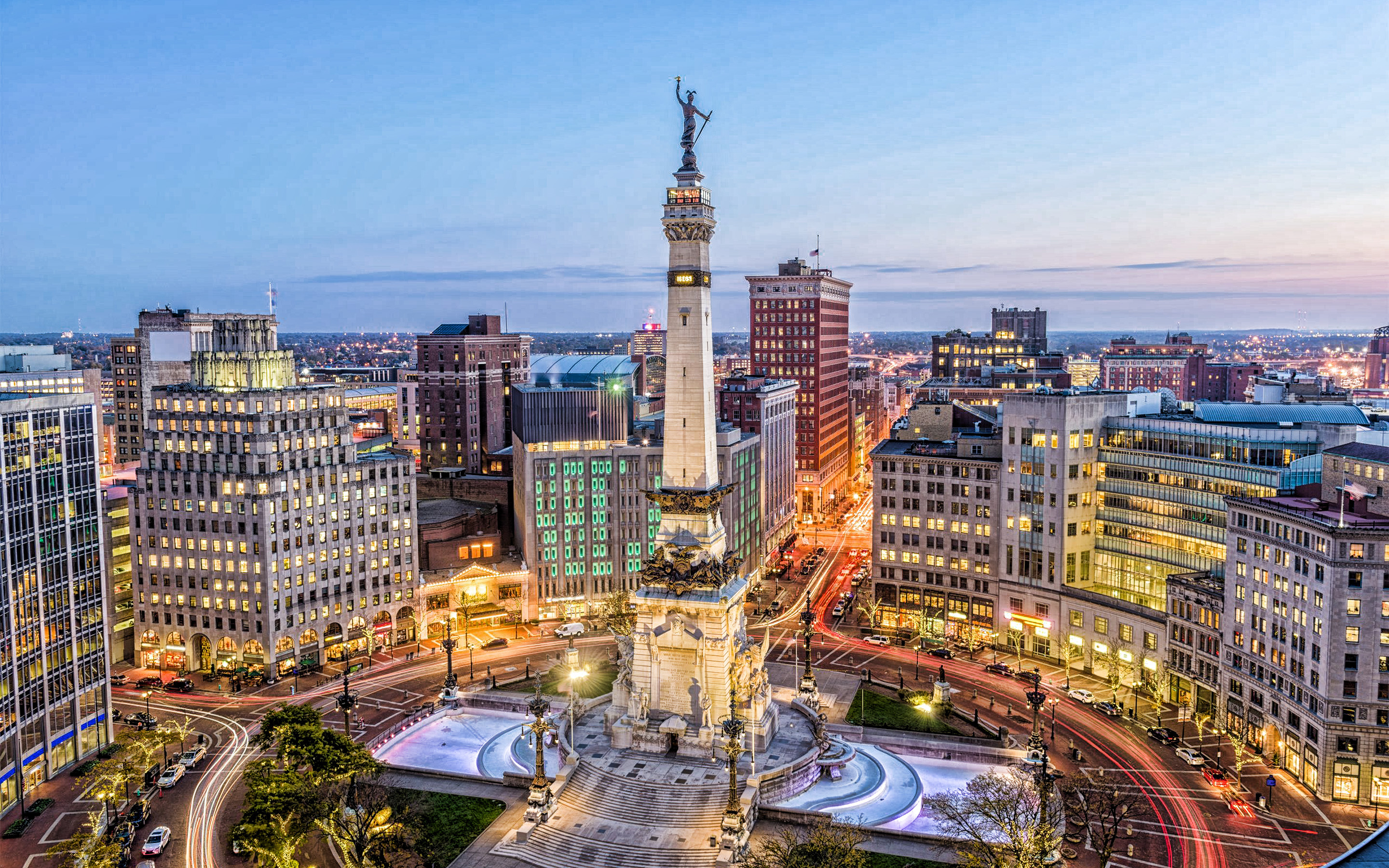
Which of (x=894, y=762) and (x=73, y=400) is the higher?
(x=73, y=400)

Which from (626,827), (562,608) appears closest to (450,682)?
(562,608)

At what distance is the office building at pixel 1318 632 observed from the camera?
8844cm

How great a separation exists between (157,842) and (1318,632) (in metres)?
104

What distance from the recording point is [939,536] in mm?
142000

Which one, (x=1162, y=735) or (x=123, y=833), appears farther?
(x=1162, y=735)

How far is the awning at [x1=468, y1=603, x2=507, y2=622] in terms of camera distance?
146625 mm

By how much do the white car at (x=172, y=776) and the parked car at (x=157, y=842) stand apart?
10.2m

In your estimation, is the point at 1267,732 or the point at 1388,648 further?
the point at 1267,732

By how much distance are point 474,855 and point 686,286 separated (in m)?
54.0

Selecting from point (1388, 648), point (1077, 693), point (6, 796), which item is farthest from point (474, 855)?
point (1388, 648)

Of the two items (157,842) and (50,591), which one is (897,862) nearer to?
(157,842)

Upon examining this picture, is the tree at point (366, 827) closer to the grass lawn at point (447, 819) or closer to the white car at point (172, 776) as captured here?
the grass lawn at point (447, 819)

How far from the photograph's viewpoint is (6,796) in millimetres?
86938

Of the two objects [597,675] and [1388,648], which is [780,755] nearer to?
[597,675]
